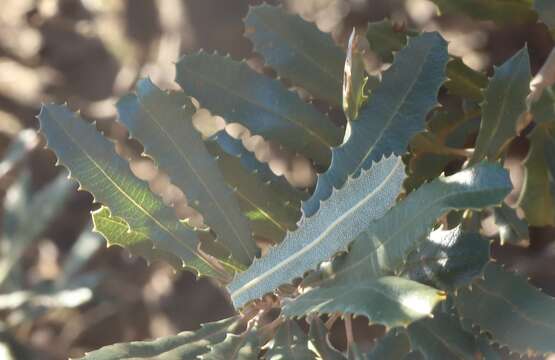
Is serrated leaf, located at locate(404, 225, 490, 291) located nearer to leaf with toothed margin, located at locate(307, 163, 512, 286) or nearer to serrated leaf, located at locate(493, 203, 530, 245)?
leaf with toothed margin, located at locate(307, 163, 512, 286)

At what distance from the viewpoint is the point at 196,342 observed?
76 centimetres

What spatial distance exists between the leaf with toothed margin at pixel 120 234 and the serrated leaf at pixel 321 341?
6.8 inches

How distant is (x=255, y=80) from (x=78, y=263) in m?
1.06

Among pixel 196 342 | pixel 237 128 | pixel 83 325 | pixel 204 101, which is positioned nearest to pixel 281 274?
pixel 196 342

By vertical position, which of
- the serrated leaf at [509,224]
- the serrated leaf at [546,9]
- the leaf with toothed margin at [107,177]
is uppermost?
the serrated leaf at [546,9]

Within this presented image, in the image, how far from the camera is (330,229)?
65 centimetres

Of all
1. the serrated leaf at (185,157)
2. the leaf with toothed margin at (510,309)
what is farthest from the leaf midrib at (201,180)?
the leaf with toothed margin at (510,309)

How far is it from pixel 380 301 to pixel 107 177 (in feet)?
1.00

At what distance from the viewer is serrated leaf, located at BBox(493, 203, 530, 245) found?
989 millimetres

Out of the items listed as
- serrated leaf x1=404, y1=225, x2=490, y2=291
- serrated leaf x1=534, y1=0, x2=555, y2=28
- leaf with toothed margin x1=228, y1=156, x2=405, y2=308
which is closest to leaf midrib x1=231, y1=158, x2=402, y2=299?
leaf with toothed margin x1=228, y1=156, x2=405, y2=308

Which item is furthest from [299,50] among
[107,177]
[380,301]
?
[380,301]

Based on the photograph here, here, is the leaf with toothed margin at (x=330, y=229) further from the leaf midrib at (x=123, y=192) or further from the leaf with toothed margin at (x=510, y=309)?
the leaf with toothed margin at (x=510, y=309)

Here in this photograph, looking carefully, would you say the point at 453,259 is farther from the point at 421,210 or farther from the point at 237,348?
the point at 237,348

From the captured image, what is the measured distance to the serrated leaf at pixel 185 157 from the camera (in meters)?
0.77
